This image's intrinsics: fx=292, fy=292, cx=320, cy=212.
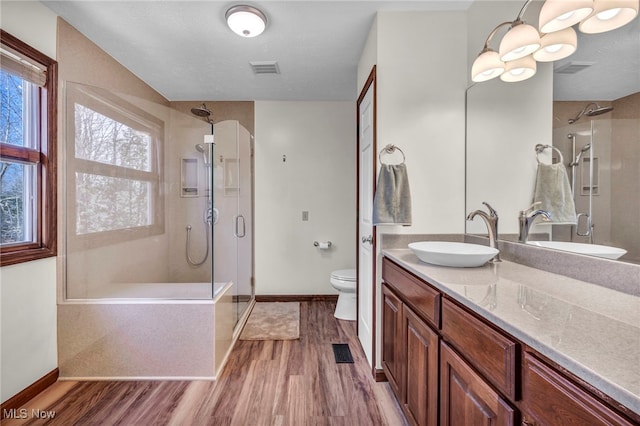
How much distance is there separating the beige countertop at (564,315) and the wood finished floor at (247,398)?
962 millimetres

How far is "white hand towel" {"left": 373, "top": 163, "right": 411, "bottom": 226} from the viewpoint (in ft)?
5.88

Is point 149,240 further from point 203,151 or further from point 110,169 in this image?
point 203,151

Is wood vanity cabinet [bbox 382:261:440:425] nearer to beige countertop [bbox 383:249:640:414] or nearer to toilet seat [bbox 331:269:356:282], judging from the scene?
beige countertop [bbox 383:249:640:414]

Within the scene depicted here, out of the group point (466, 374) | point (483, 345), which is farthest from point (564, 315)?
point (466, 374)

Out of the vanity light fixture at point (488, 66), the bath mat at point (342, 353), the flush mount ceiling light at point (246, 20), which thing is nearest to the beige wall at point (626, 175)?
the vanity light fixture at point (488, 66)

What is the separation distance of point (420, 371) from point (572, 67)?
1502mm

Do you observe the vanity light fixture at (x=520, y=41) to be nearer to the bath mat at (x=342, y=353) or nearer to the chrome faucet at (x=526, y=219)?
the chrome faucet at (x=526, y=219)

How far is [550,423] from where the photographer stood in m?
0.65

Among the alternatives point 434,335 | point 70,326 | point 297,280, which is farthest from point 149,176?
point 434,335

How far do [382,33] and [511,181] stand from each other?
122 centimetres

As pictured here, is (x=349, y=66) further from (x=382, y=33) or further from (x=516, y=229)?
(x=516, y=229)

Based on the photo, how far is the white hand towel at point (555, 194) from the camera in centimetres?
131

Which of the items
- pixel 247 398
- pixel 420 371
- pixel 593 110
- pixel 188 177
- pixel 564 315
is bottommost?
pixel 247 398

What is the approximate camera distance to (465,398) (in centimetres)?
98
